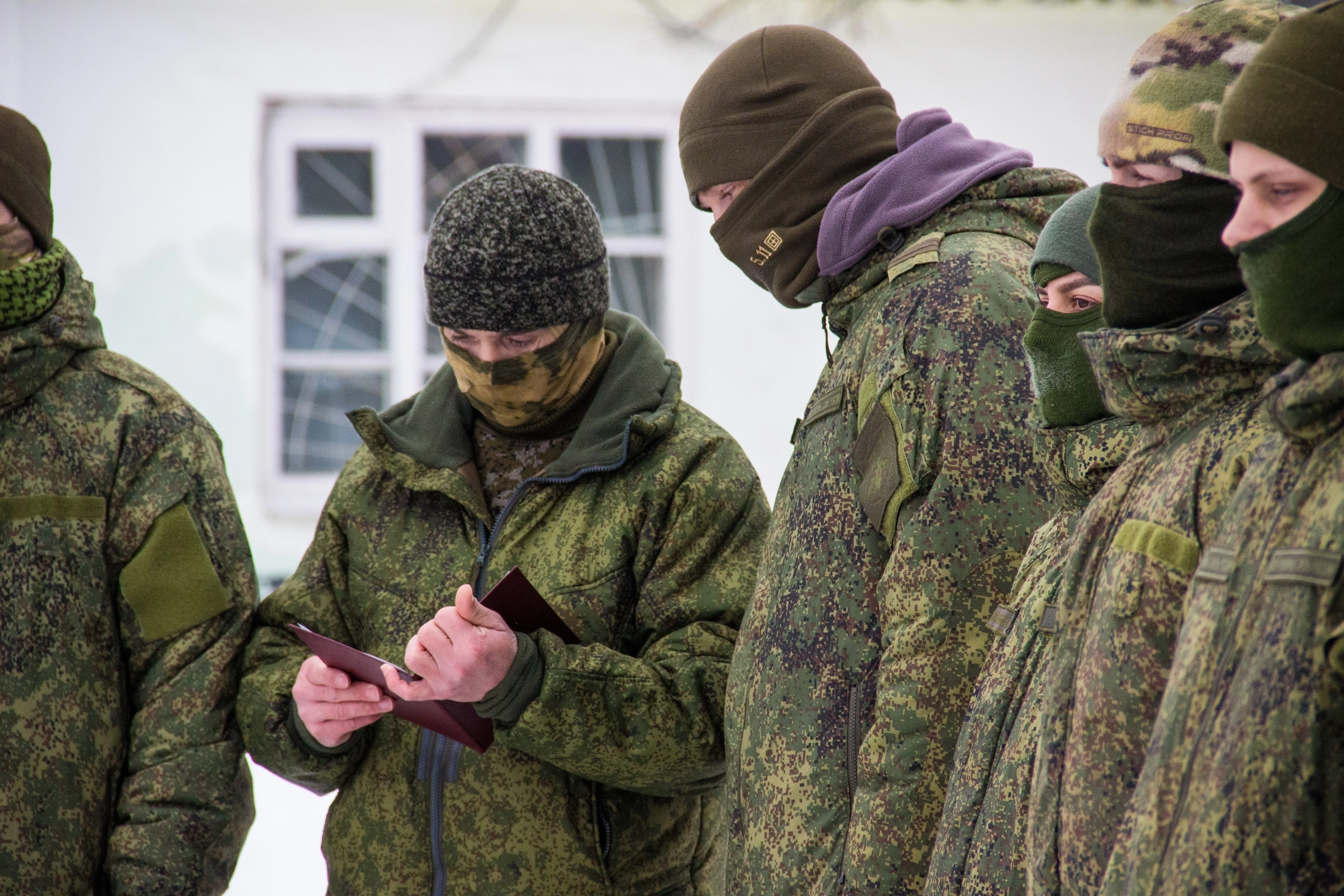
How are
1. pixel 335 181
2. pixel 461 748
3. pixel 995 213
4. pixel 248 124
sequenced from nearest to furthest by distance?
pixel 995 213 < pixel 461 748 < pixel 248 124 < pixel 335 181

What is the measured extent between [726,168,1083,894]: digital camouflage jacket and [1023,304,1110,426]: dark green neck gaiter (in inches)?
5.9

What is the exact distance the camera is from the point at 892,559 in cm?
171

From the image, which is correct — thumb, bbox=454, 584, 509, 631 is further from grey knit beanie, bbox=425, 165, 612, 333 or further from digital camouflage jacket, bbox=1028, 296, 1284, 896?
digital camouflage jacket, bbox=1028, 296, 1284, 896

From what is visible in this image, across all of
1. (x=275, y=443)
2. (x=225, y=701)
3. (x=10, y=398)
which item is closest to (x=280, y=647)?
(x=225, y=701)

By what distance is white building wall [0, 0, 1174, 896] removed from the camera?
16.1 feet

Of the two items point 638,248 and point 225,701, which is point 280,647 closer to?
point 225,701

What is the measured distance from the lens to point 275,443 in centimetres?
503

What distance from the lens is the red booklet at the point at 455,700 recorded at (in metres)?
1.99

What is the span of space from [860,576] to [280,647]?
1.12 m

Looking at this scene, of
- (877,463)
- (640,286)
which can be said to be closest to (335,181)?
(640,286)

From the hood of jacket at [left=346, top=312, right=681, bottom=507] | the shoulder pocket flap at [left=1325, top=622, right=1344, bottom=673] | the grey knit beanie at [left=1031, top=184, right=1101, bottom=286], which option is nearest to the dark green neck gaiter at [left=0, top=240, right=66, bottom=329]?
the hood of jacket at [left=346, top=312, right=681, bottom=507]

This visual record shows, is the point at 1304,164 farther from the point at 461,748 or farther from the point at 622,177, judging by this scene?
the point at 622,177

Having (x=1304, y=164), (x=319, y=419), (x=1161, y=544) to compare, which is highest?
(x=1304, y=164)

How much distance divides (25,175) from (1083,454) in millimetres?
1831
